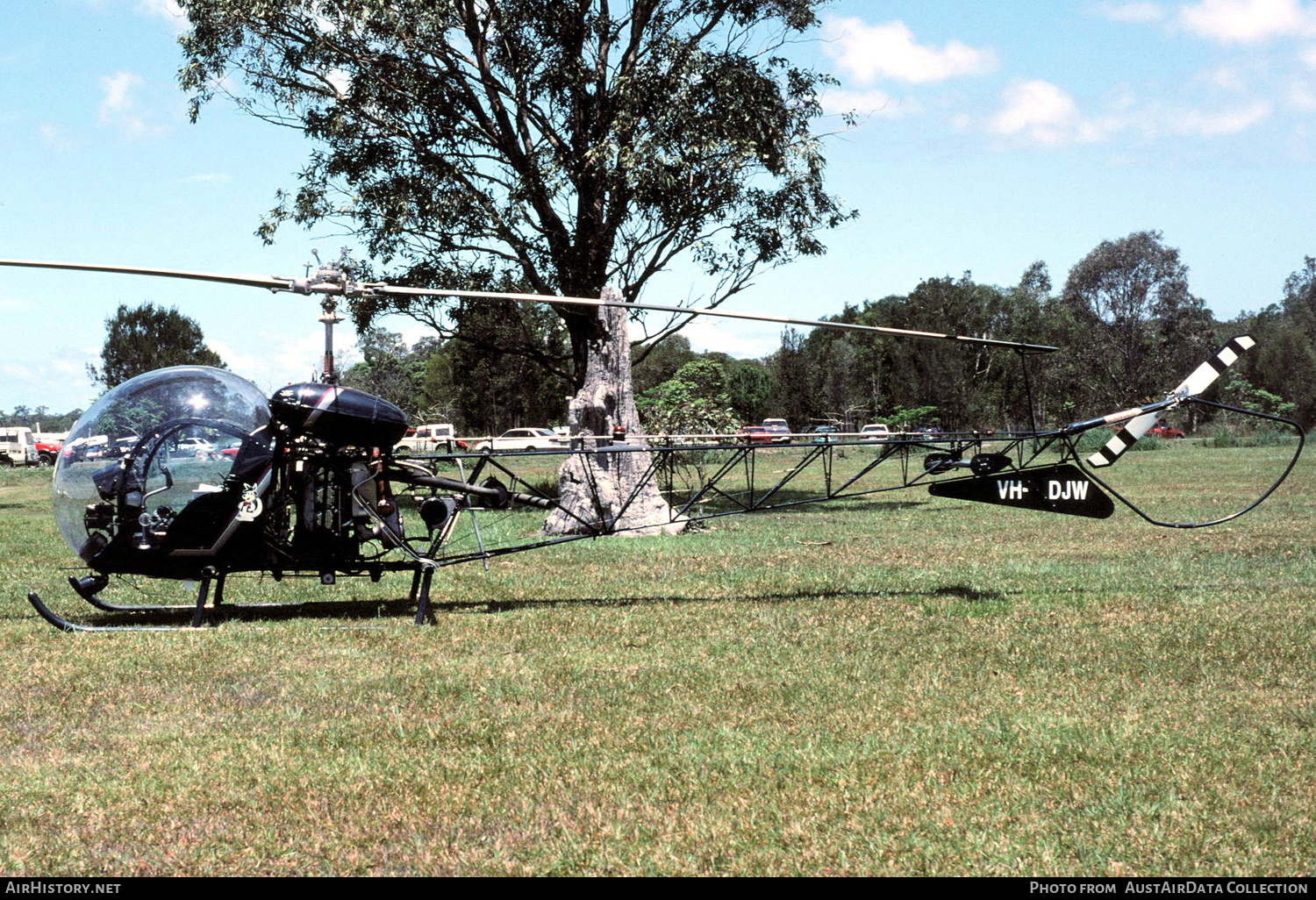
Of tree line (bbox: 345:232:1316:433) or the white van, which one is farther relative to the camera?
tree line (bbox: 345:232:1316:433)

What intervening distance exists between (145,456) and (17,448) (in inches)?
2456

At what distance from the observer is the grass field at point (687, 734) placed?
4.50 metres

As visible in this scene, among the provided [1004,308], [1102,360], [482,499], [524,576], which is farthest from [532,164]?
[1004,308]

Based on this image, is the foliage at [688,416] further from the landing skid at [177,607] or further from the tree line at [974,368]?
the tree line at [974,368]

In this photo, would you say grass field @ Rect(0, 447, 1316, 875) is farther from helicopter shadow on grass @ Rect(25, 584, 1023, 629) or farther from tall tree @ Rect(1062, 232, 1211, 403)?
tall tree @ Rect(1062, 232, 1211, 403)

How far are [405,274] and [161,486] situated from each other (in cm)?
1485

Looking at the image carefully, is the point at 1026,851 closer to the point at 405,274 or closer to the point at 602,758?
the point at 602,758

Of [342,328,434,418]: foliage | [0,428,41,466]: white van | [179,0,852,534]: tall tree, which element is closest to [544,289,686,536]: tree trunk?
[179,0,852,534]: tall tree

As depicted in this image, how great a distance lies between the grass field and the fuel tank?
165 centimetres

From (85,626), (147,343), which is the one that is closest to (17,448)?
(147,343)

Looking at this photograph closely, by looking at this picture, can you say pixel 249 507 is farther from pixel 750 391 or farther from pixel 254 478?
pixel 750 391

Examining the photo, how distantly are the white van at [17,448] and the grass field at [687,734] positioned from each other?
58.8 m

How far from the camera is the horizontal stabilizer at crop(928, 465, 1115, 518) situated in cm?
928

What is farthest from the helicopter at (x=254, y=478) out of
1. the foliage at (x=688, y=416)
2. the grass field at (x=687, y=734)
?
the foliage at (x=688, y=416)
